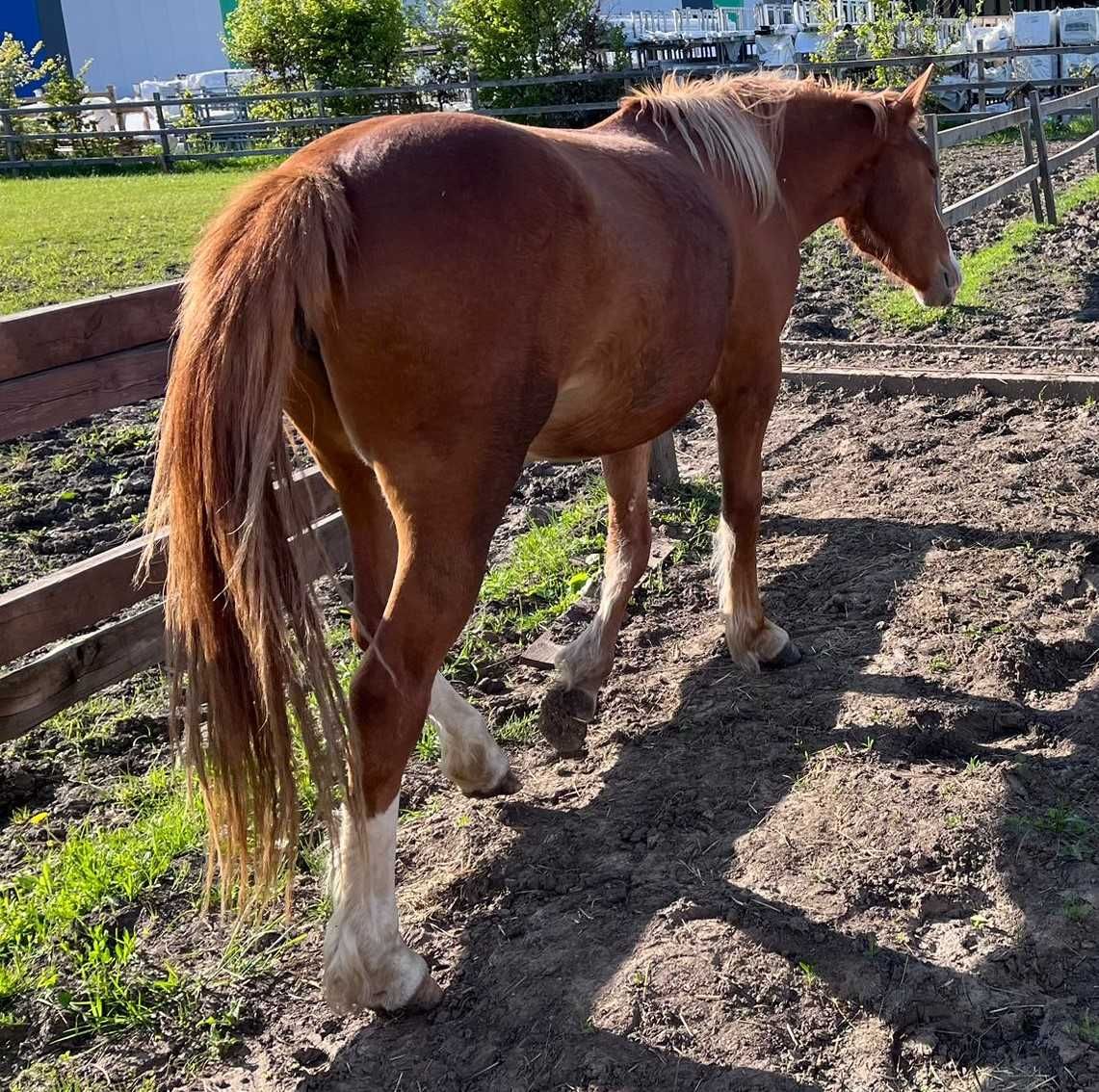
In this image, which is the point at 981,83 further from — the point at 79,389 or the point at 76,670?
the point at 76,670

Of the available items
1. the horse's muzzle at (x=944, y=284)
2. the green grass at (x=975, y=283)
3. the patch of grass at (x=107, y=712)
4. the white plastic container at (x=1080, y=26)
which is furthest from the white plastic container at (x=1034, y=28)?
the patch of grass at (x=107, y=712)

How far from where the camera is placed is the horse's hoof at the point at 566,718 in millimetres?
3586

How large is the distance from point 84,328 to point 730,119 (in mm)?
2370

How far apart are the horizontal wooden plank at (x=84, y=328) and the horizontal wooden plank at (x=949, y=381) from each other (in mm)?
3997

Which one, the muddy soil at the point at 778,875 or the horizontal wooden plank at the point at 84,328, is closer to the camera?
the muddy soil at the point at 778,875

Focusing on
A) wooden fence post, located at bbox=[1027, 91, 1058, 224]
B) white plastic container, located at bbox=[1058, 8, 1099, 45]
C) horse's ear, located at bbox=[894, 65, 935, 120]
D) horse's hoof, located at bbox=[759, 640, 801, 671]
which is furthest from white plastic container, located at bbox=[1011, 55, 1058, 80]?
horse's hoof, located at bbox=[759, 640, 801, 671]

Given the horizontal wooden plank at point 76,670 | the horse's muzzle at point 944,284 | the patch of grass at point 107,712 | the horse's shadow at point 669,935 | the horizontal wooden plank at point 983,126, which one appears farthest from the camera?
the horizontal wooden plank at point 983,126

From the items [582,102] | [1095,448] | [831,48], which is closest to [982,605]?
[1095,448]

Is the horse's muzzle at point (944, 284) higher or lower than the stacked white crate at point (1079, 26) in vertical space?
lower

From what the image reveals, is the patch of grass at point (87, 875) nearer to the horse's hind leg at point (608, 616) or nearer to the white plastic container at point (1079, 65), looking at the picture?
the horse's hind leg at point (608, 616)

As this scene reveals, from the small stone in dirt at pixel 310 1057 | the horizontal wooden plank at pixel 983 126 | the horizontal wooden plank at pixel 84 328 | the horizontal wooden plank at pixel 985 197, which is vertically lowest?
the small stone in dirt at pixel 310 1057

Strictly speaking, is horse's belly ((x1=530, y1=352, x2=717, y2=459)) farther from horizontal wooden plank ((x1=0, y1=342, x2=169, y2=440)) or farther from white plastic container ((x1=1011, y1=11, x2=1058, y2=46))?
white plastic container ((x1=1011, y1=11, x2=1058, y2=46))

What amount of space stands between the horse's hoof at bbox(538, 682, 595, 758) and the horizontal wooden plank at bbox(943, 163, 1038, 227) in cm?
792

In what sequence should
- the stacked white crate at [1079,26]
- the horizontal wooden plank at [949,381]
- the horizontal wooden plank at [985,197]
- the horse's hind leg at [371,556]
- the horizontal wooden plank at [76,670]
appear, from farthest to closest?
the stacked white crate at [1079,26] < the horizontal wooden plank at [985,197] < the horizontal wooden plank at [949,381] < the horizontal wooden plank at [76,670] < the horse's hind leg at [371,556]
